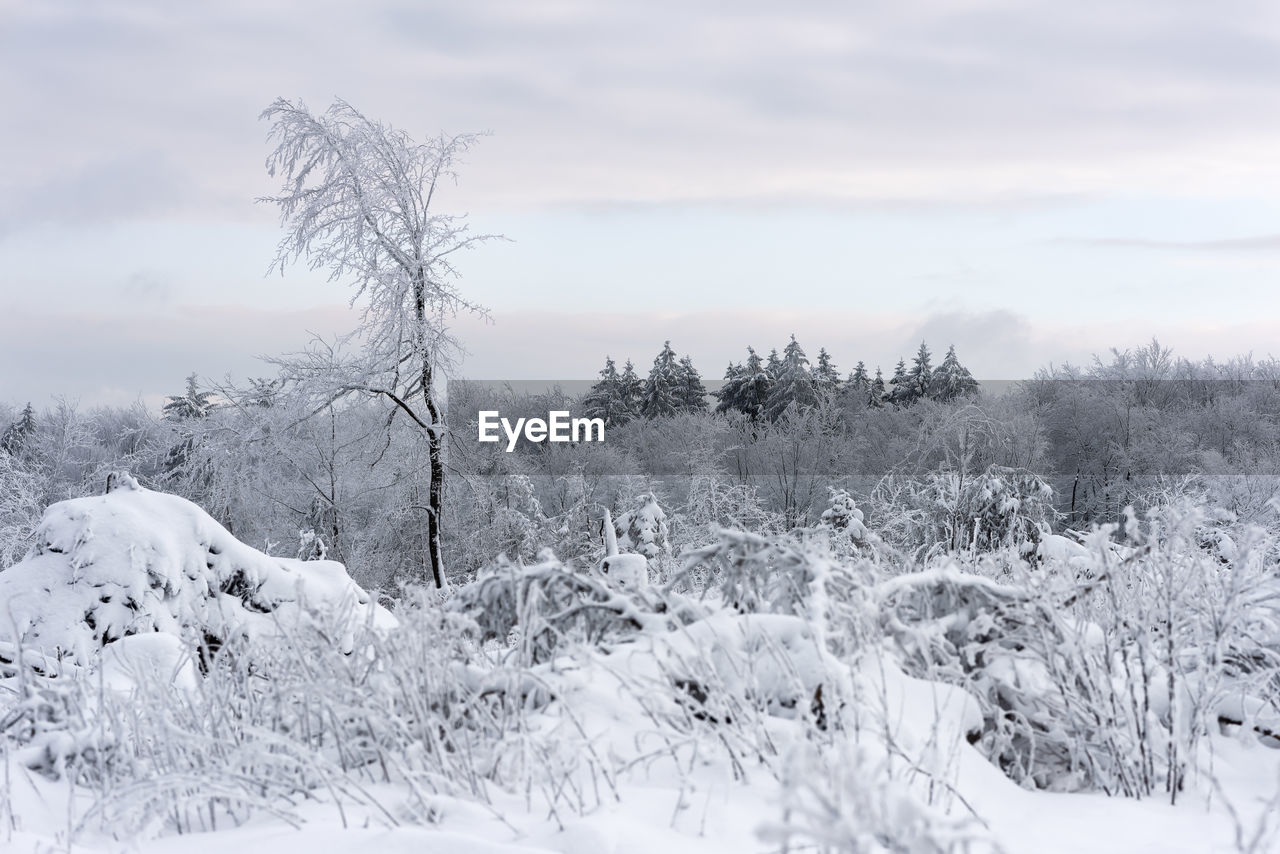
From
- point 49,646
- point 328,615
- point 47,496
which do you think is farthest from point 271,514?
point 328,615

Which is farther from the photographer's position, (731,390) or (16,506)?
(731,390)

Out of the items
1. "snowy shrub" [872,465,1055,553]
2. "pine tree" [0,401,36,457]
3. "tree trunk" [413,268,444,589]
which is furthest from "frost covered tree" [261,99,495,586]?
"pine tree" [0,401,36,457]

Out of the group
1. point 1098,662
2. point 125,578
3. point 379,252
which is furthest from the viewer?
point 379,252

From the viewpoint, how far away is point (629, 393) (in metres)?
57.7

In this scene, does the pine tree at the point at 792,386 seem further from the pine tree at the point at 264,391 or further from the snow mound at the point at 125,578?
the snow mound at the point at 125,578

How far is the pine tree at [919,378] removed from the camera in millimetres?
57750

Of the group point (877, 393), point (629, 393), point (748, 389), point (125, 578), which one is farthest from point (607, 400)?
point (125, 578)

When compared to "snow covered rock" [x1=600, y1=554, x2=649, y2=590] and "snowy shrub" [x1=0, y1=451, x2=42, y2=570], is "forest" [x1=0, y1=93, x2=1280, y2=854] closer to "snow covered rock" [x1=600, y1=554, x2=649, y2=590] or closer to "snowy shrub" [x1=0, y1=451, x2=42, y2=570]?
"snow covered rock" [x1=600, y1=554, x2=649, y2=590]

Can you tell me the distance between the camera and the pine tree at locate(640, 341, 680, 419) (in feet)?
186

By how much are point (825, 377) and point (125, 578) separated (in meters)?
51.4

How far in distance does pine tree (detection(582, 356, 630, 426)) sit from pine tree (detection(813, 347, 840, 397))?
1085 centimetres

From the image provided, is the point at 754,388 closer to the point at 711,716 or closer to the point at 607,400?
the point at 607,400

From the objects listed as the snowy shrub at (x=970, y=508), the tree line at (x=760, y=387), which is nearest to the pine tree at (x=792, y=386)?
the tree line at (x=760, y=387)

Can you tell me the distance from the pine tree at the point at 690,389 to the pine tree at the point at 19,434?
31969 mm
